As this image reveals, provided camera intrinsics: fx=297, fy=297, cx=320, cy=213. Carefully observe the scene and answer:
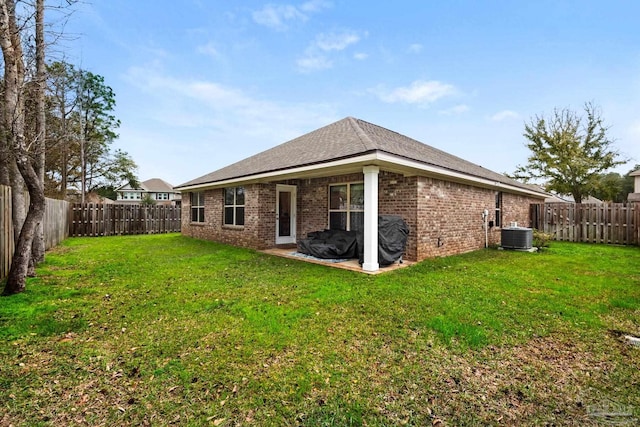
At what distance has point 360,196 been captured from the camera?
879 centimetres

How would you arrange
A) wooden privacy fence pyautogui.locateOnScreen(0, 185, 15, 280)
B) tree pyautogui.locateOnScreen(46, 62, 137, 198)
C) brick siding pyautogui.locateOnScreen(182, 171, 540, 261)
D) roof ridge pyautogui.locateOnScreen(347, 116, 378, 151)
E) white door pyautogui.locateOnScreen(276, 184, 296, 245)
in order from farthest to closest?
tree pyautogui.locateOnScreen(46, 62, 137, 198)
white door pyautogui.locateOnScreen(276, 184, 296, 245)
brick siding pyautogui.locateOnScreen(182, 171, 540, 261)
roof ridge pyautogui.locateOnScreen(347, 116, 378, 151)
wooden privacy fence pyautogui.locateOnScreen(0, 185, 15, 280)

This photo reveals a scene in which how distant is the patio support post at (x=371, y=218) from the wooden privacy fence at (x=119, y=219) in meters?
14.9

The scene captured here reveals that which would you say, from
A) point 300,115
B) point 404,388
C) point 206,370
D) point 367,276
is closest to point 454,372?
point 404,388

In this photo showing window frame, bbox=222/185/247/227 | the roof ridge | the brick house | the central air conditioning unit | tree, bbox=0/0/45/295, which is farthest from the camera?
window frame, bbox=222/185/247/227

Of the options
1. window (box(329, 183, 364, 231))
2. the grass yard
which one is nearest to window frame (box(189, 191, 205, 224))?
window (box(329, 183, 364, 231))

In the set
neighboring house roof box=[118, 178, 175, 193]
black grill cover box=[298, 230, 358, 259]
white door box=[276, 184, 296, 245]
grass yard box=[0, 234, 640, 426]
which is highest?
neighboring house roof box=[118, 178, 175, 193]

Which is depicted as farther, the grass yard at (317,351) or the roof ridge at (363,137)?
the roof ridge at (363,137)

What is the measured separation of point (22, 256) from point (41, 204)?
2.89 feet

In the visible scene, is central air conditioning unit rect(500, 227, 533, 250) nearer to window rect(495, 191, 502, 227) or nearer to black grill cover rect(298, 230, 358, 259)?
window rect(495, 191, 502, 227)

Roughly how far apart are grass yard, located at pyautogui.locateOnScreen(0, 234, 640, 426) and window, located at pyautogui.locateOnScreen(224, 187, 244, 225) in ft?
17.0

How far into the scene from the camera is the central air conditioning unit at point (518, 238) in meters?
9.95

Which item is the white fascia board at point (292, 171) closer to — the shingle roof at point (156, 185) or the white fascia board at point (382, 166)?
the white fascia board at point (382, 166)

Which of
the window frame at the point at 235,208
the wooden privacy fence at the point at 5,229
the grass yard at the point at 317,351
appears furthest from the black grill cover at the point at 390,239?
the wooden privacy fence at the point at 5,229

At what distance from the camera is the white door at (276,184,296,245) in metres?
10.6
